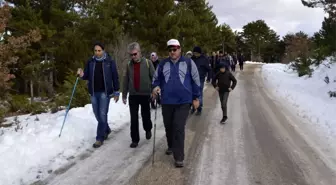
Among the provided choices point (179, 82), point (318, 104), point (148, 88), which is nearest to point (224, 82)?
point (148, 88)

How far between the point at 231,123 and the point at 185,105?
366 cm

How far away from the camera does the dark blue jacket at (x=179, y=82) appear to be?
17.6 ft

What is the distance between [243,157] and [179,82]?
1.84 m

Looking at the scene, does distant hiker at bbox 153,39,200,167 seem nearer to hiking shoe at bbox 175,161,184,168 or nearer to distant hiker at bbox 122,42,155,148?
hiking shoe at bbox 175,161,184,168

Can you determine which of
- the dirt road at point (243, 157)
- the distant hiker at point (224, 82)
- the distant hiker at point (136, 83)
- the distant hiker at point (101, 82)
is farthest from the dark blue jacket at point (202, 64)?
the distant hiker at point (101, 82)

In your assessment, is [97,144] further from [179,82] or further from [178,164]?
[179,82]

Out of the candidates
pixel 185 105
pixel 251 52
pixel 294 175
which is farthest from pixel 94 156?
pixel 251 52

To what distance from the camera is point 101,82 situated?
6480mm

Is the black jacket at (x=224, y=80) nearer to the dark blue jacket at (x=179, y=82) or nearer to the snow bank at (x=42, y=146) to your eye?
the snow bank at (x=42, y=146)

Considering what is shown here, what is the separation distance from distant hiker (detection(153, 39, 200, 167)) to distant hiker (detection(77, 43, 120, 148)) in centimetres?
140

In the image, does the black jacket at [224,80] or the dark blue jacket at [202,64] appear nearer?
the black jacket at [224,80]

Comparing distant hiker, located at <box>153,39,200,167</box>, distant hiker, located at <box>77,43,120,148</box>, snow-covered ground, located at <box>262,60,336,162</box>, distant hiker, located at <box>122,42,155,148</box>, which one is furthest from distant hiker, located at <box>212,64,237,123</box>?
distant hiker, located at <box>153,39,200,167</box>

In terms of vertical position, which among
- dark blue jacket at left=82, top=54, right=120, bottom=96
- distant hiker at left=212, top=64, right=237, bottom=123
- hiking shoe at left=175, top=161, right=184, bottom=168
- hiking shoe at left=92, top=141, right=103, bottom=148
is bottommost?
hiking shoe at left=175, top=161, right=184, bottom=168

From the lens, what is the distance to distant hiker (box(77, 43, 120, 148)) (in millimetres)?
6449
